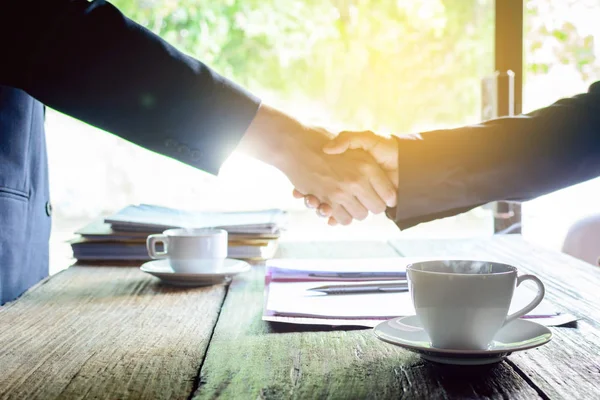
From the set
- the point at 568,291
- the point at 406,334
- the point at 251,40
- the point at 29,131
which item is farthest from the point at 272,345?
the point at 251,40

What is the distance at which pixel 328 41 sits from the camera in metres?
6.25

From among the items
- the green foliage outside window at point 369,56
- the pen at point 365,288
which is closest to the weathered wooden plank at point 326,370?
the pen at point 365,288

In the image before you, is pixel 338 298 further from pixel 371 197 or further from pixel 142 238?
pixel 142 238

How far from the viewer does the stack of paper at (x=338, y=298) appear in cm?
80

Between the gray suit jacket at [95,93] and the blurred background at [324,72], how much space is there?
488cm

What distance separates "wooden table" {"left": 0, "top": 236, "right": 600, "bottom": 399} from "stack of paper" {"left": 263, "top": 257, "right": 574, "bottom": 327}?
24 millimetres

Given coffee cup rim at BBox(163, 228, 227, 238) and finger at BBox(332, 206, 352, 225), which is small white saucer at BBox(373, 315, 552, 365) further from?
finger at BBox(332, 206, 352, 225)

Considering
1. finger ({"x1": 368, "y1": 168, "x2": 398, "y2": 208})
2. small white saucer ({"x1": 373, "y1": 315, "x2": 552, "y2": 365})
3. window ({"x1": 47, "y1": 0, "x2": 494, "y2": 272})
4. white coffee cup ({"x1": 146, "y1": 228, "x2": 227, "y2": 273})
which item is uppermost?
window ({"x1": 47, "y1": 0, "x2": 494, "y2": 272})

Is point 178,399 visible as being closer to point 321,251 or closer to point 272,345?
point 272,345

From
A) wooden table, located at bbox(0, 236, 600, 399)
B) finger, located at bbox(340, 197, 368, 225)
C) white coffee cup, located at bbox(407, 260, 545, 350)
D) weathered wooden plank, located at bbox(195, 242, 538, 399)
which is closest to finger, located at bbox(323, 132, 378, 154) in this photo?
finger, located at bbox(340, 197, 368, 225)

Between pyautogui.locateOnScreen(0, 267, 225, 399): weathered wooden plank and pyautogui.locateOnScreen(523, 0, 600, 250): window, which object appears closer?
pyautogui.locateOnScreen(0, 267, 225, 399): weathered wooden plank

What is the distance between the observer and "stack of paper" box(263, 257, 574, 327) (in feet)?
2.64

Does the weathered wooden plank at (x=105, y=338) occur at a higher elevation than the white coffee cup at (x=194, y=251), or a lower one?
lower

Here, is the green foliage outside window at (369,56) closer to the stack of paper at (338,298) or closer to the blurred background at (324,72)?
the blurred background at (324,72)
